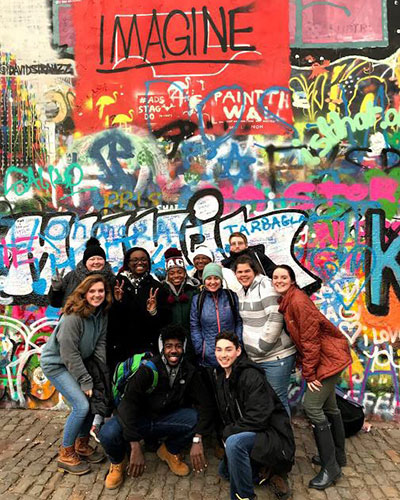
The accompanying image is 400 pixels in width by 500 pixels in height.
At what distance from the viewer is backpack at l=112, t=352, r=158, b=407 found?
425cm

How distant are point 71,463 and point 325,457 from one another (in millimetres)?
2348

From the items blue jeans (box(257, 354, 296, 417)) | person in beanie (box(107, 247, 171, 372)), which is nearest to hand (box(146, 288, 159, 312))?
person in beanie (box(107, 247, 171, 372))

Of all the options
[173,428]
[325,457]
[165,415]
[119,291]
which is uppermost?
[119,291]

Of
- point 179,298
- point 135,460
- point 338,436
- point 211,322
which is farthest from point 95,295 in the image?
point 338,436

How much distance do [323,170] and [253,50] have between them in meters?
1.69

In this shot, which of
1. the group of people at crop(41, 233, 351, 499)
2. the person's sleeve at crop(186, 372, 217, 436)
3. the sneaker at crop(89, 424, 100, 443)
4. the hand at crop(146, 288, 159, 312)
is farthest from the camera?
the sneaker at crop(89, 424, 100, 443)

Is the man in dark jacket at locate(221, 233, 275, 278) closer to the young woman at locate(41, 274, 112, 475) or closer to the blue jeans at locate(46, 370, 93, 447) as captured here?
the young woman at locate(41, 274, 112, 475)

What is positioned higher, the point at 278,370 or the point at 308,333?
the point at 308,333

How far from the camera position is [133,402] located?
4.05 m

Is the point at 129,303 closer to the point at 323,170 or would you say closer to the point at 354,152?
the point at 323,170

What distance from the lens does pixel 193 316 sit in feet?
14.8

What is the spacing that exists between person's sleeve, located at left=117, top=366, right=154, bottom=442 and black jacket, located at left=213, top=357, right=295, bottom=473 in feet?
2.38

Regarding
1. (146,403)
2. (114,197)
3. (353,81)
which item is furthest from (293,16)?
(146,403)

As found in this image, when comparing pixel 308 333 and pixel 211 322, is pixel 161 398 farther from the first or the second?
pixel 308 333
